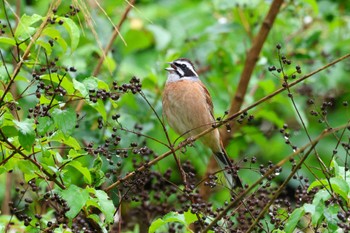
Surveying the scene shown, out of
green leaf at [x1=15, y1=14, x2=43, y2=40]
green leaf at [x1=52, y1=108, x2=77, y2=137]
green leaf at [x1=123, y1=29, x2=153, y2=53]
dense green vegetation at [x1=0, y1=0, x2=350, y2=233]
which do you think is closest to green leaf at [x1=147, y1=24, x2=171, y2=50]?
dense green vegetation at [x1=0, y1=0, x2=350, y2=233]

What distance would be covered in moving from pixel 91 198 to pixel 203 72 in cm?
387

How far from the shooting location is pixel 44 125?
3.43 m

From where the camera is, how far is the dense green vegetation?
347 cm

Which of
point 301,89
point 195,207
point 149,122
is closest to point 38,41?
point 195,207

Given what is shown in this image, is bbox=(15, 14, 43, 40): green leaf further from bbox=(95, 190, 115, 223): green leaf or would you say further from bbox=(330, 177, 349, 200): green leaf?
bbox=(330, 177, 349, 200): green leaf

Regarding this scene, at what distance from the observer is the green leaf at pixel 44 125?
11.2 ft

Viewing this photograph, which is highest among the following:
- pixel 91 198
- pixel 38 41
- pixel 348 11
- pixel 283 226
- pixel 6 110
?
pixel 348 11

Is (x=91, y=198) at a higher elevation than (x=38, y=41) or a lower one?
lower

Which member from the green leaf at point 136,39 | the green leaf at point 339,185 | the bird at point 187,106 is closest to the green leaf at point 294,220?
the green leaf at point 339,185

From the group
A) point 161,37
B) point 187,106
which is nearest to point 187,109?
point 187,106

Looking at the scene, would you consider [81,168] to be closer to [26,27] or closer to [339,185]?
[26,27]

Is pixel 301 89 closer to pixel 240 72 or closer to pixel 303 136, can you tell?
pixel 240 72

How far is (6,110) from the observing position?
11.4ft

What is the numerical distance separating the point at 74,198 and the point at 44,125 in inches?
13.3
